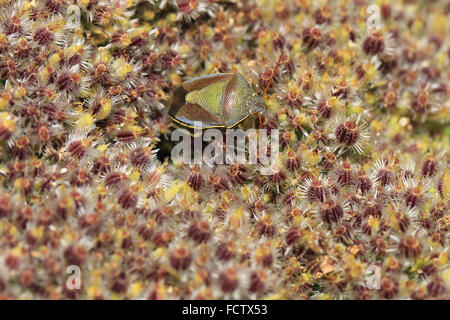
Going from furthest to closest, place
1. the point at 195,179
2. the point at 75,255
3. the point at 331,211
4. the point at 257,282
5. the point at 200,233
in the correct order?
the point at 195,179 → the point at 331,211 → the point at 200,233 → the point at 257,282 → the point at 75,255

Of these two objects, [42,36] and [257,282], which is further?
[42,36]

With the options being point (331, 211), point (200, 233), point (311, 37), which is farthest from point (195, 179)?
point (311, 37)

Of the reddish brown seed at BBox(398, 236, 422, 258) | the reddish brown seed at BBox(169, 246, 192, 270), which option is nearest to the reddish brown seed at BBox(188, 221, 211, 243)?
the reddish brown seed at BBox(169, 246, 192, 270)

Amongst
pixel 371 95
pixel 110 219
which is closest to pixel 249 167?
pixel 110 219

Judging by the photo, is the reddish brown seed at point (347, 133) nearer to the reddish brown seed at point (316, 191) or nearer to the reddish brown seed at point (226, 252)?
the reddish brown seed at point (316, 191)

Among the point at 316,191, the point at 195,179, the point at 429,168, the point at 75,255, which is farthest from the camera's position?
the point at 429,168

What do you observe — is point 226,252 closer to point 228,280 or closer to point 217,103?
point 228,280

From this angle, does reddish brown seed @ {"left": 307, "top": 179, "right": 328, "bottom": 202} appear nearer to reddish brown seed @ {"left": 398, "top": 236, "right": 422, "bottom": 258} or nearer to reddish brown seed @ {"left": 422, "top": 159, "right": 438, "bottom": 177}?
reddish brown seed @ {"left": 398, "top": 236, "right": 422, "bottom": 258}

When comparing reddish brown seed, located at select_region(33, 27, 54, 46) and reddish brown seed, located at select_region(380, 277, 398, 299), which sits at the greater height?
reddish brown seed, located at select_region(33, 27, 54, 46)
